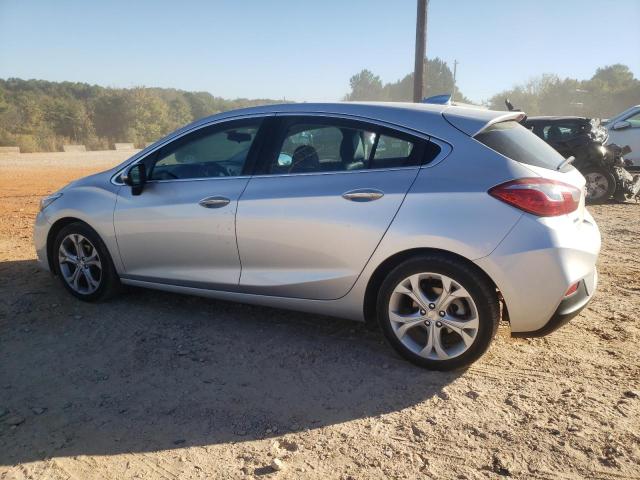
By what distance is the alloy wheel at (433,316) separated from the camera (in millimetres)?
3195

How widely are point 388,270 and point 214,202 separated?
1408 mm

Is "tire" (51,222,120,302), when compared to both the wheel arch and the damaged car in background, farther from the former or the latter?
the damaged car in background

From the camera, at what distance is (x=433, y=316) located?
10.7ft

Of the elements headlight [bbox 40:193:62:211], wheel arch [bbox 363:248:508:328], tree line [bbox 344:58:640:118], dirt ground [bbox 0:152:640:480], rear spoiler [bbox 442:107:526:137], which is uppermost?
tree line [bbox 344:58:640:118]

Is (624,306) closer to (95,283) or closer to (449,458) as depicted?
(449,458)

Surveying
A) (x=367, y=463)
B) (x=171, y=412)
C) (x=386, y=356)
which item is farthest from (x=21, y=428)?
(x=386, y=356)

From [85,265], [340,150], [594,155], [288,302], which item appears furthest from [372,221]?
[594,155]

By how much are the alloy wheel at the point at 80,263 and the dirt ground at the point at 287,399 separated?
20cm


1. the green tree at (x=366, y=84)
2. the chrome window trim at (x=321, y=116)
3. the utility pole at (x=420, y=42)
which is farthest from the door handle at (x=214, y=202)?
the green tree at (x=366, y=84)

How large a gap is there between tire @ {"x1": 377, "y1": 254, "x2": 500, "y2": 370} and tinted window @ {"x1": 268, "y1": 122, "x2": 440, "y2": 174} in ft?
2.32

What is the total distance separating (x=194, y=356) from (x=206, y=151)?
1612 mm

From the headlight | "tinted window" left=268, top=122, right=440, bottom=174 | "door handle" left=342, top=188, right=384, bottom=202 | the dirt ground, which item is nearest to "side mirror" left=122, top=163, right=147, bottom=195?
the headlight

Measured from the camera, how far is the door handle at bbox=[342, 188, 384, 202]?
3338 millimetres

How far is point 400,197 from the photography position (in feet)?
10.7
